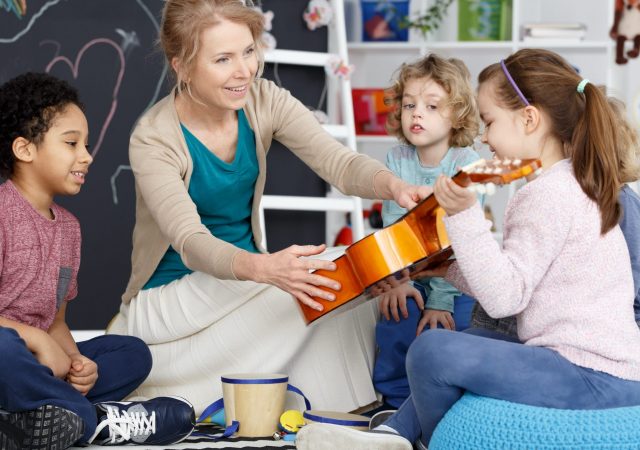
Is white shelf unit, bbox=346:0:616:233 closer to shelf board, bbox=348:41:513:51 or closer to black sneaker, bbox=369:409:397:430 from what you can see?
shelf board, bbox=348:41:513:51

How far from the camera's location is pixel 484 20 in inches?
204

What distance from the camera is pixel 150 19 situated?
346cm

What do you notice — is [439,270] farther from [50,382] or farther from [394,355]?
[50,382]

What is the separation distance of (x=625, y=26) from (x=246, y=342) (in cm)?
363

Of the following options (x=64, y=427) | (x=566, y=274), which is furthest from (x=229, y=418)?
(x=566, y=274)

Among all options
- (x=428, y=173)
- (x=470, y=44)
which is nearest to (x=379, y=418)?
(x=428, y=173)

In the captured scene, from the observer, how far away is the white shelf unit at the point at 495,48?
5.11 m

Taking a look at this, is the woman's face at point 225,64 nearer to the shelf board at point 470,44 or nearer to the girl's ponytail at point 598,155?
the girl's ponytail at point 598,155

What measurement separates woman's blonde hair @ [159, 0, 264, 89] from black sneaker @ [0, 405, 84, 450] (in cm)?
85

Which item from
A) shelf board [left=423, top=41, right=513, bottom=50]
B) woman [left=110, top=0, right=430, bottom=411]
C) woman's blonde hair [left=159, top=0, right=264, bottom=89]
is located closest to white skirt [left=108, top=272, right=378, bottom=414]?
woman [left=110, top=0, right=430, bottom=411]

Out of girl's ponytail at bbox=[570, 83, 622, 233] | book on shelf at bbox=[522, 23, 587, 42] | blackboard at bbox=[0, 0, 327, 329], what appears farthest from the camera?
book on shelf at bbox=[522, 23, 587, 42]

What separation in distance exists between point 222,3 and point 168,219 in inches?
21.0

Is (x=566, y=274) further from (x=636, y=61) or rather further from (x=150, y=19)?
(x=636, y=61)

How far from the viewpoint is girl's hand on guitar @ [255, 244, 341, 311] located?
71.5 inches
